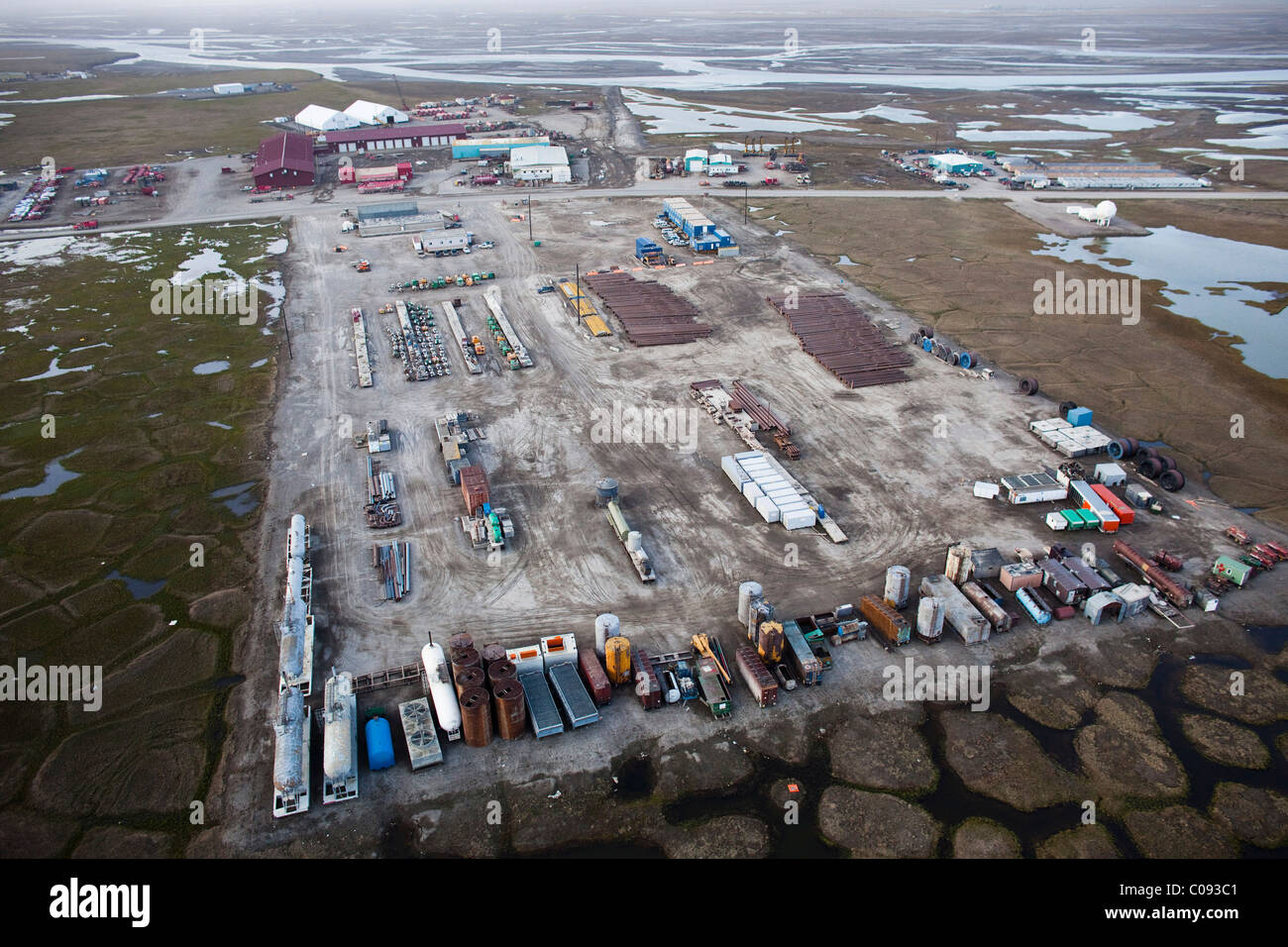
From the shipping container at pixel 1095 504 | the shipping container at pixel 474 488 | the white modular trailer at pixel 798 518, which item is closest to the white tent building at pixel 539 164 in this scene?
the shipping container at pixel 474 488

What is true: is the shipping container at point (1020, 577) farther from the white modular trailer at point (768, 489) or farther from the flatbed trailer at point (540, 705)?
the flatbed trailer at point (540, 705)

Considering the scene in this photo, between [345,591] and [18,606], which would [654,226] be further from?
[18,606]

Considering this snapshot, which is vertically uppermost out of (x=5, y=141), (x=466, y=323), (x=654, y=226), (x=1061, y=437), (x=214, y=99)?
(x=214, y=99)

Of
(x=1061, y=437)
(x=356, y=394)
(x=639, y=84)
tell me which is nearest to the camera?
(x=1061, y=437)

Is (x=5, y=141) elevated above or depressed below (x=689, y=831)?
above

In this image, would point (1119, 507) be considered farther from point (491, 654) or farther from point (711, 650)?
point (491, 654)

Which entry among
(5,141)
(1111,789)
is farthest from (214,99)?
(1111,789)

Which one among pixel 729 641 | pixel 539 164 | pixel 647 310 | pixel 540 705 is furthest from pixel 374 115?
pixel 540 705
